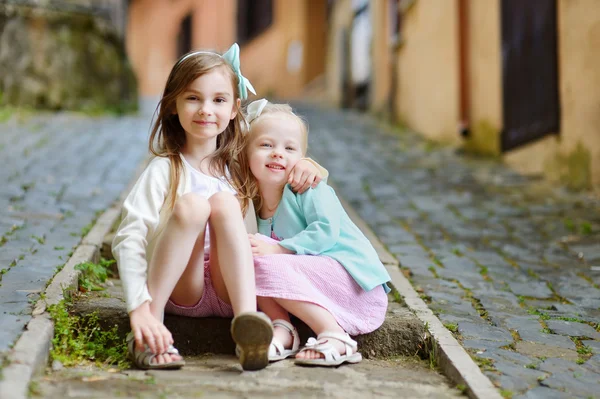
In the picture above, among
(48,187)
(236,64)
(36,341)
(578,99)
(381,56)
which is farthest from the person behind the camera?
(381,56)

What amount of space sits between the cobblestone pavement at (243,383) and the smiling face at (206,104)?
923 millimetres

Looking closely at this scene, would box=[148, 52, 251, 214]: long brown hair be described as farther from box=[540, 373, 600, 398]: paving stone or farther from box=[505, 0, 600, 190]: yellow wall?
box=[505, 0, 600, 190]: yellow wall

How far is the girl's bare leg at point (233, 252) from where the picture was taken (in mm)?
2457

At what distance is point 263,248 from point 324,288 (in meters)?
0.29

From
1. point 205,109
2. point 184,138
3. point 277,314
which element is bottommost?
point 277,314

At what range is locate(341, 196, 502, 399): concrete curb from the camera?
2.32m

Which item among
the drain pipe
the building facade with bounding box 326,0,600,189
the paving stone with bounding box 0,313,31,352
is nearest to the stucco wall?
the building facade with bounding box 326,0,600,189

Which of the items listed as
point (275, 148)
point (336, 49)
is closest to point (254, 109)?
point (275, 148)

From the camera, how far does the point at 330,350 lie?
257 cm

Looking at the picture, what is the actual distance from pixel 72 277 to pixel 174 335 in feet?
2.01

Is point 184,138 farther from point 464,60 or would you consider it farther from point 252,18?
point 252,18

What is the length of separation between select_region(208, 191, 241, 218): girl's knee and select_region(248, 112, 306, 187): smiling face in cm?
33

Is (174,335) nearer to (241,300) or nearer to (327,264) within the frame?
(241,300)

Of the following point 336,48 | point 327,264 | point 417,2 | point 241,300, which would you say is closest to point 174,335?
point 241,300
